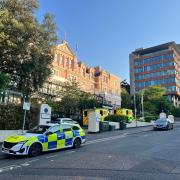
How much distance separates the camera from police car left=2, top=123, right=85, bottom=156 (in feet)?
36.1

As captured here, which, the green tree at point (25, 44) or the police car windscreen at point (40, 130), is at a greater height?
the green tree at point (25, 44)

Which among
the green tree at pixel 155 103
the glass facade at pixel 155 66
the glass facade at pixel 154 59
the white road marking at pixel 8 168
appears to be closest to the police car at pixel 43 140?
the white road marking at pixel 8 168

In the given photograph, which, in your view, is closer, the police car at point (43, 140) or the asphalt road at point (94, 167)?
the asphalt road at point (94, 167)

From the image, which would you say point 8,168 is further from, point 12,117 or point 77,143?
point 12,117

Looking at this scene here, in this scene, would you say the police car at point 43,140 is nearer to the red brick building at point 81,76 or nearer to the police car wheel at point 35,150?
the police car wheel at point 35,150

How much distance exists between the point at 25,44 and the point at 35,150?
1275cm

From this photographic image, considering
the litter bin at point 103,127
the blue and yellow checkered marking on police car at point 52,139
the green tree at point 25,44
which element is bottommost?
the blue and yellow checkered marking on police car at point 52,139

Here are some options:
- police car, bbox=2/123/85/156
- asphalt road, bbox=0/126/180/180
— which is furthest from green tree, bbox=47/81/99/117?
asphalt road, bbox=0/126/180/180

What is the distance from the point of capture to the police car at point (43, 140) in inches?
433

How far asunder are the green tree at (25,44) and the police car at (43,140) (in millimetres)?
10072

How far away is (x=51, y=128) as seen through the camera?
12.8 meters

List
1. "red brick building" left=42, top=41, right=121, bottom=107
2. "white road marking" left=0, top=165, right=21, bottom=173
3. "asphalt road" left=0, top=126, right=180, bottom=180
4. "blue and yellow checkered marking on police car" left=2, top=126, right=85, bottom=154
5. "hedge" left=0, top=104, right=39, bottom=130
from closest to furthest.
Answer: "asphalt road" left=0, top=126, right=180, bottom=180 → "white road marking" left=0, top=165, right=21, bottom=173 → "blue and yellow checkered marking on police car" left=2, top=126, right=85, bottom=154 → "hedge" left=0, top=104, right=39, bottom=130 → "red brick building" left=42, top=41, right=121, bottom=107

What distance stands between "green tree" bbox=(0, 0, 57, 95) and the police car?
10.1 m

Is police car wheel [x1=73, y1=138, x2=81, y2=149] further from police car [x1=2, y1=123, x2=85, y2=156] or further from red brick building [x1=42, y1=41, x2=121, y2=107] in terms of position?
red brick building [x1=42, y1=41, x2=121, y2=107]
